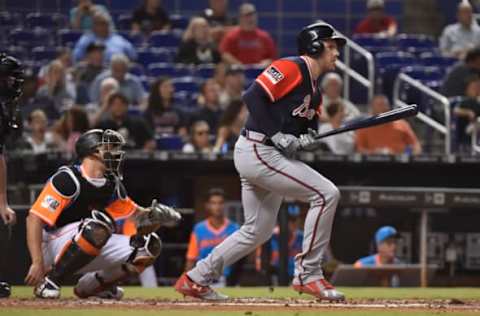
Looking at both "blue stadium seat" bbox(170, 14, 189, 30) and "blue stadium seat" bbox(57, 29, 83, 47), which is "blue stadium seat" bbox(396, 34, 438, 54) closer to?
"blue stadium seat" bbox(170, 14, 189, 30)

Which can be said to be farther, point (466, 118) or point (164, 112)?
point (164, 112)

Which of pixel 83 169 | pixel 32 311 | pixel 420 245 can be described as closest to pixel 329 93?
pixel 420 245

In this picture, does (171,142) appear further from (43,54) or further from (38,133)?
(43,54)

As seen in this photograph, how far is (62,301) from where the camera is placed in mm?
7633

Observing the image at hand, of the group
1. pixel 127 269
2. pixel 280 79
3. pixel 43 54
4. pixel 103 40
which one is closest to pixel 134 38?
pixel 103 40

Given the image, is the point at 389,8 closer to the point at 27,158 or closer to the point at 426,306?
the point at 27,158

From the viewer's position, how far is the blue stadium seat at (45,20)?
15.1m

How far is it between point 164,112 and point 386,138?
86.9 inches

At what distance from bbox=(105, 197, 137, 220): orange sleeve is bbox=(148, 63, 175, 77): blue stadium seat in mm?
6599

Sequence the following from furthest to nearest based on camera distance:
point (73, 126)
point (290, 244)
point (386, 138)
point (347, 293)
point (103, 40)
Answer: point (103, 40), point (386, 138), point (73, 126), point (290, 244), point (347, 293)

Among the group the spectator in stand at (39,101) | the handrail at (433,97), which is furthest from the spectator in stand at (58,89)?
the handrail at (433,97)

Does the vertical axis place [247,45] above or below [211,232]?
above

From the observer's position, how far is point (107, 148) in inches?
313

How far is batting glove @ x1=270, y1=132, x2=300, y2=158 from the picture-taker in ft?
24.6
